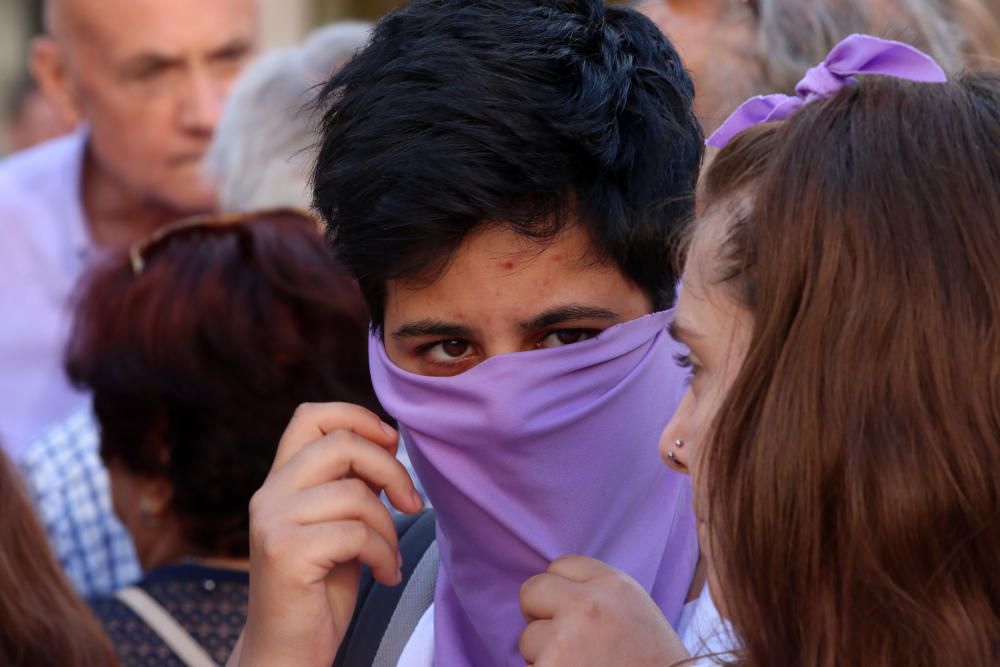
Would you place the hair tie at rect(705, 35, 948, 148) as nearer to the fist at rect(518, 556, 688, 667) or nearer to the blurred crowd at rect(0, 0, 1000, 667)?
the blurred crowd at rect(0, 0, 1000, 667)

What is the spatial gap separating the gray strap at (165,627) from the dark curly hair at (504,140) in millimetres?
977

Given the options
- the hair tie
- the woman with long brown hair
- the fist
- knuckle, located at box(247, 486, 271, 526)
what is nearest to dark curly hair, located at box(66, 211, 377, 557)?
the woman with long brown hair

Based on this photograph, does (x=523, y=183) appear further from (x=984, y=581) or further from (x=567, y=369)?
(x=984, y=581)

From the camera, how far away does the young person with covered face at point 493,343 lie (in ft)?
6.94

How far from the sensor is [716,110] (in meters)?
3.21

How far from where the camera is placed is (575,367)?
2.12 meters

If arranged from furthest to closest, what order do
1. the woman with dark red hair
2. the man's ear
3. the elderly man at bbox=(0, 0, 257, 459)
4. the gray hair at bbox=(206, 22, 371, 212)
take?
the man's ear < the elderly man at bbox=(0, 0, 257, 459) < the gray hair at bbox=(206, 22, 371, 212) < the woman with dark red hair

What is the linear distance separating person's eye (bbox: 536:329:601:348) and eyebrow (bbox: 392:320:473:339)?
0.12 metres

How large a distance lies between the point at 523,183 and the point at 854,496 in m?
0.77

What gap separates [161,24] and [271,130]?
1092 millimetres

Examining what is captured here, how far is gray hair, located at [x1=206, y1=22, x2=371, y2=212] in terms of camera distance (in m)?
4.24

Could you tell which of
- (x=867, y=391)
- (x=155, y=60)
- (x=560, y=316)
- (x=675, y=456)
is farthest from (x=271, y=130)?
(x=867, y=391)

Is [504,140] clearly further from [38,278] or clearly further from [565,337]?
[38,278]

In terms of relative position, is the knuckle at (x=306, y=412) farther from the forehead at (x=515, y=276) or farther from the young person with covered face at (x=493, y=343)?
the forehead at (x=515, y=276)
